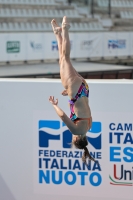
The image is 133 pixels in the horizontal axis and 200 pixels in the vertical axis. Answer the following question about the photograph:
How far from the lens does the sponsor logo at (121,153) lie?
21.6 ft

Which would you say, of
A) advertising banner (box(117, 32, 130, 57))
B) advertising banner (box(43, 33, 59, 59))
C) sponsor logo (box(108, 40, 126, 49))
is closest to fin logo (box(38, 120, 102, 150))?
advertising banner (box(43, 33, 59, 59))

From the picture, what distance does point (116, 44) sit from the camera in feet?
62.9

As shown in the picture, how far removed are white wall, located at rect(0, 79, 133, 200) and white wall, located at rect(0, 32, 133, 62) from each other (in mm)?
9820

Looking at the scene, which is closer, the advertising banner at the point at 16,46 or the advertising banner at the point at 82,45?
the advertising banner at the point at 16,46

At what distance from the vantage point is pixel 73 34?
17.9 meters

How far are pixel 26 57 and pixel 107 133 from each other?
10.9m

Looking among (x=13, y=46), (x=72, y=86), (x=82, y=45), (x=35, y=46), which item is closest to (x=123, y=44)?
(x=82, y=45)

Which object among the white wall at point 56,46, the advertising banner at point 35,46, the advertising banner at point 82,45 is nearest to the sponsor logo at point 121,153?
the white wall at point 56,46

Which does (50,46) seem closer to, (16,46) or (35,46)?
(35,46)

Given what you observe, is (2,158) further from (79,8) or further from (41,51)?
(79,8)

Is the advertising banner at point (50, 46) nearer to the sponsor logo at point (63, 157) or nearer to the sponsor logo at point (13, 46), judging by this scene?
the sponsor logo at point (13, 46)

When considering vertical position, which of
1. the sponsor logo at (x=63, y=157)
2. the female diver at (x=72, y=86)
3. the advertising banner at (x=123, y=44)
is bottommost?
the advertising banner at (x=123, y=44)

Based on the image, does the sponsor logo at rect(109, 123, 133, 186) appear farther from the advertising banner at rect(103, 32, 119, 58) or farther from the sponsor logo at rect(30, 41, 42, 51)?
the advertising banner at rect(103, 32, 119, 58)

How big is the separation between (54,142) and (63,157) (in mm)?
236
